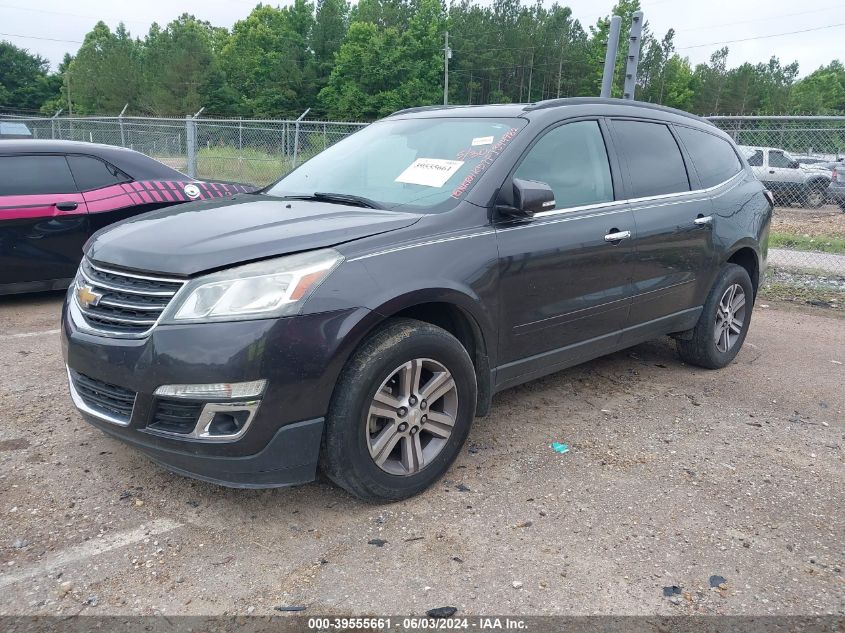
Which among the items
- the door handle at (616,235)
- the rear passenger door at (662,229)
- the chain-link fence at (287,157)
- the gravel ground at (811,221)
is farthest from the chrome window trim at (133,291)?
the gravel ground at (811,221)

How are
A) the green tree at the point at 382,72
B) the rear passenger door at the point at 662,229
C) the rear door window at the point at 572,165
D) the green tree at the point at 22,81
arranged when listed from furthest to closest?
the green tree at the point at 22,81, the green tree at the point at 382,72, the rear passenger door at the point at 662,229, the rear door window at the point at 572,165

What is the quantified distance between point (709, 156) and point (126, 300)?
3.98m

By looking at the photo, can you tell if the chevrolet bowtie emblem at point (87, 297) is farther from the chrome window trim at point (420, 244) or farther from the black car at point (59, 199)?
the black car at point (59, 199)

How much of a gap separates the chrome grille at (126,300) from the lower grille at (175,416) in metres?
0.29

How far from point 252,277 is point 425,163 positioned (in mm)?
1337

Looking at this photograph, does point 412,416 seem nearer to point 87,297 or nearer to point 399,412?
point 399,412

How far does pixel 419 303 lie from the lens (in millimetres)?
2990

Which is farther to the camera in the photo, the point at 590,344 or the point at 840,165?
the point at 840,165

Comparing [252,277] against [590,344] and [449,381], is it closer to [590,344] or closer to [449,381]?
[449,381]

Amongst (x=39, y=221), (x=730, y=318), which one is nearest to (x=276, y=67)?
(x=39, y=221)

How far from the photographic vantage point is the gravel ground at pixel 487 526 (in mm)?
2455

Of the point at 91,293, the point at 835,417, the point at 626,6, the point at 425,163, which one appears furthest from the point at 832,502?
the point at 626,6

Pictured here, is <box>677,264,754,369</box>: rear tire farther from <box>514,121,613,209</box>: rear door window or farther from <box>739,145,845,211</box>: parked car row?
<box>739,145,845,211</box>: parked car row

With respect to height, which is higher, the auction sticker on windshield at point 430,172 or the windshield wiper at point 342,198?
the auction sticker on windshield at point 430,172
